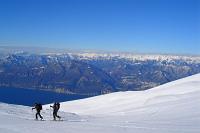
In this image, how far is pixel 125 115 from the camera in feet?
137

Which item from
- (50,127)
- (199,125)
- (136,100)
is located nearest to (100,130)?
(50,127)

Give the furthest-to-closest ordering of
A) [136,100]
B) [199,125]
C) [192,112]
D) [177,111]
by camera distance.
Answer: [136,100] → [177,111] → [192,112] → [199,125]

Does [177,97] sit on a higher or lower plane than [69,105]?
higher

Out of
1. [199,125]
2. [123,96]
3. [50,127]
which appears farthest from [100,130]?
[123,96]

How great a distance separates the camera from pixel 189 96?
48750 millimetres

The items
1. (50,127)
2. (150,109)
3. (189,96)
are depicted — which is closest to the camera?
(50,127)

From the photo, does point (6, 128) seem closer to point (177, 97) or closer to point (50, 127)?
point (50, 127)

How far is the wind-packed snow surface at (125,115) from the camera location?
23.9 m

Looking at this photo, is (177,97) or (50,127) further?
(177,97)

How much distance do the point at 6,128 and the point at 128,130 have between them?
7.30 metres

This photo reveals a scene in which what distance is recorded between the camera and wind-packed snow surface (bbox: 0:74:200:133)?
23.9m

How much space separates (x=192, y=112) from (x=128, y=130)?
14295 mm

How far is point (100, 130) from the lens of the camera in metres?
23.2

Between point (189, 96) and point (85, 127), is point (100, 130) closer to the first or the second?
point (85, 127)
